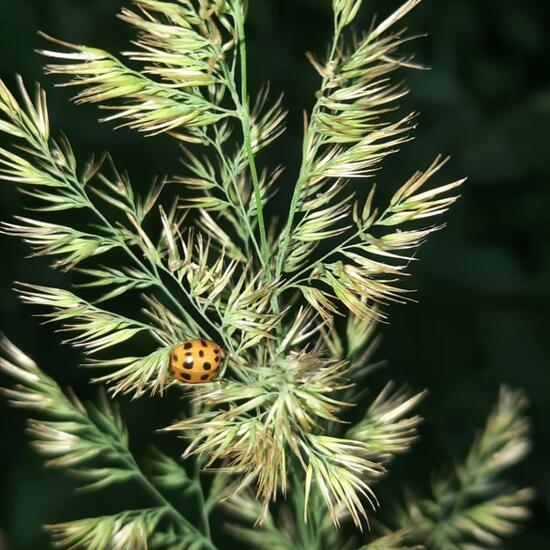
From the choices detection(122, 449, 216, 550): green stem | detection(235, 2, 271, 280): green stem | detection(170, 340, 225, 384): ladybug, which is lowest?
detection(122, 449, 216, 550): green stem

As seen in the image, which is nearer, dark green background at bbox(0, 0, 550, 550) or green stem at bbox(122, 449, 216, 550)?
green stem at bbox(122, 449, 216, 550)

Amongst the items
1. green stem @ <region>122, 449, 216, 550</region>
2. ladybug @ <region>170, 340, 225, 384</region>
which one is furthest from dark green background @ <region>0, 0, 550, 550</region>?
ladybug @ <region>170, 340, 225, 384</region>

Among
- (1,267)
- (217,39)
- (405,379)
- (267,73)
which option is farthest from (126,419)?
(217,39)

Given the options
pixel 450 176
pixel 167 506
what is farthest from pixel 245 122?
pixel 450 176

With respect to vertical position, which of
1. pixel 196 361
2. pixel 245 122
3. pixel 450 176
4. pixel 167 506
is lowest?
pixel 167 506

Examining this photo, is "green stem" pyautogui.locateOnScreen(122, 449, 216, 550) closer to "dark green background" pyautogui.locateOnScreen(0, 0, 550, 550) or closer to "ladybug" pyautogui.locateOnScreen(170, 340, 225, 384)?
"ladybug" pyautogui.locateOnScreen(170, 340, 225, 384)

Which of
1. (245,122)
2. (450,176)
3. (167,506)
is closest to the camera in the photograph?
(245,122)

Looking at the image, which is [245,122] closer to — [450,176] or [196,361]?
[196,361]
